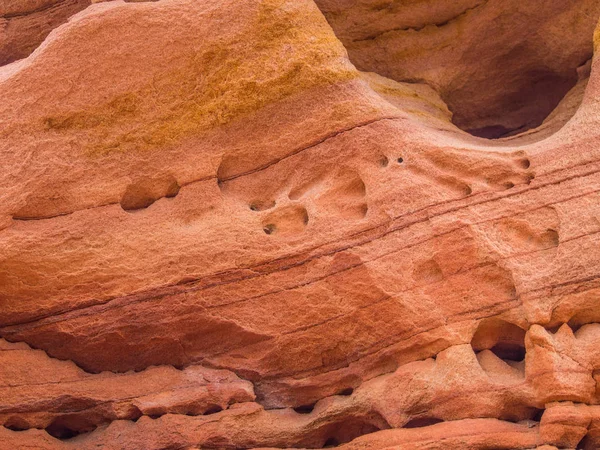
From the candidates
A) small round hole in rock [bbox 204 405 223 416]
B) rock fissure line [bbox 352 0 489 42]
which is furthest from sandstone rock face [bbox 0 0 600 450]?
rock fissure line [bbox 352 0 489 42]

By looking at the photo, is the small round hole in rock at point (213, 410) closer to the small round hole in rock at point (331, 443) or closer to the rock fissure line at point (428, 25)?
the small round hole in rock at point (331, 443)

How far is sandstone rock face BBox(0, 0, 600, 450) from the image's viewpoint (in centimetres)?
507

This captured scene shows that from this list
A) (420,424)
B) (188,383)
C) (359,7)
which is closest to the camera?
(420,424)

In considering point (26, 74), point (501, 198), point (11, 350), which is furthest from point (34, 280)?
point (501, 198)

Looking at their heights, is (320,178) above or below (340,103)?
below

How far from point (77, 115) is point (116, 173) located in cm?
42

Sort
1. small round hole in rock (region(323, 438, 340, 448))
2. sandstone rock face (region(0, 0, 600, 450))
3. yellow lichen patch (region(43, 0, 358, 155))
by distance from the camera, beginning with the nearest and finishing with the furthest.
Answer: sandstone rock face (region(0, 0, 600, 450))
small round hole in rock (region(323, 438, 340, 448))
yellow lichen patch (region(43, 0, 358, 155))

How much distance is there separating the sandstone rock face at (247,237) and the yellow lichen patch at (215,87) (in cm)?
1

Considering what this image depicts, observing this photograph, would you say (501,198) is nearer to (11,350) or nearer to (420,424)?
(420,424)

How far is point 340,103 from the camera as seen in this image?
5422 millimetres

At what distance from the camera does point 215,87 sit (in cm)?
552

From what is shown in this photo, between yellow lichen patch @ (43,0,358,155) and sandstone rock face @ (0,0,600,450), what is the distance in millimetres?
13

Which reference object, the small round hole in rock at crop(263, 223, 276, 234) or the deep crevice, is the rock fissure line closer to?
the small round hole in rock at crop(263, 223, 276, 234)

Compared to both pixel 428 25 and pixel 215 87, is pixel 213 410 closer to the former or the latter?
pixel 215 87
